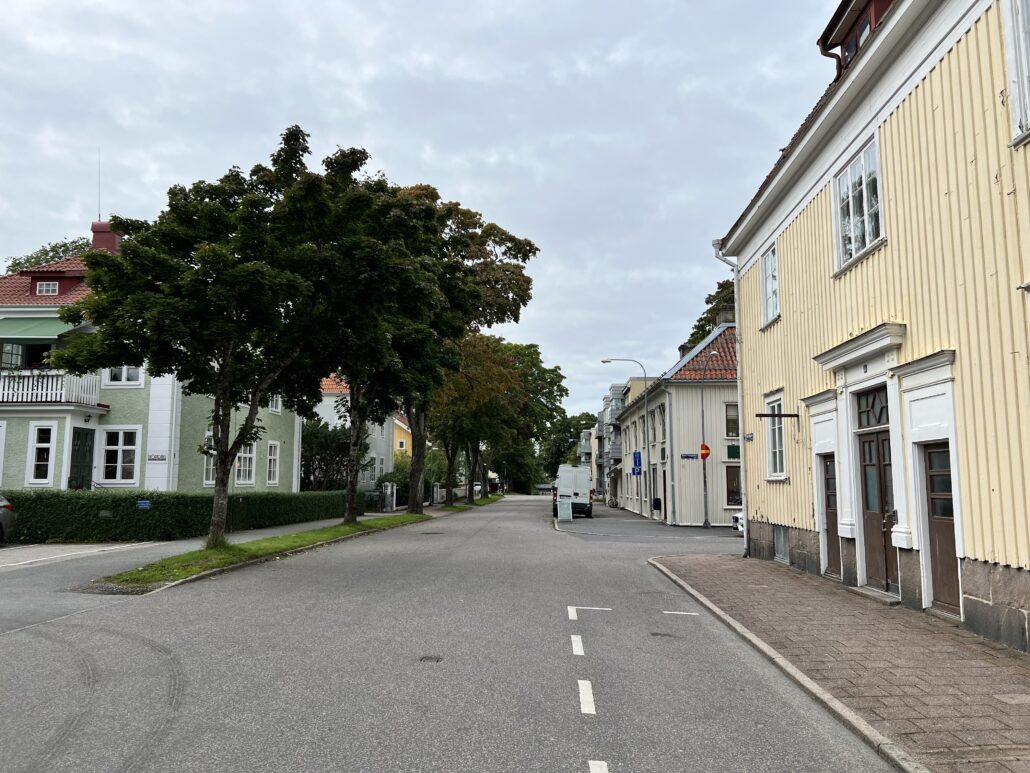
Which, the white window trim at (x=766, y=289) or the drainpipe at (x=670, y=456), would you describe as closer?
the white window trim at (x=766, y=289)

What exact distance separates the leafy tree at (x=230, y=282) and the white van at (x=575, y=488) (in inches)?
982

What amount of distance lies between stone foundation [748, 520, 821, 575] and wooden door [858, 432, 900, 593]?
1893 millimetres

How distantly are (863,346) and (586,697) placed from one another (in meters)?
7.02

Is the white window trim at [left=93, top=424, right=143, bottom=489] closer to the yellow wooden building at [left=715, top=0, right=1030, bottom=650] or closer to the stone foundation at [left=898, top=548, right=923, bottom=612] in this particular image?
the yellow wooden building at [left=715, top=0, right=1030, bottom=650]

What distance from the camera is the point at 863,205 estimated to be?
11.3 metres

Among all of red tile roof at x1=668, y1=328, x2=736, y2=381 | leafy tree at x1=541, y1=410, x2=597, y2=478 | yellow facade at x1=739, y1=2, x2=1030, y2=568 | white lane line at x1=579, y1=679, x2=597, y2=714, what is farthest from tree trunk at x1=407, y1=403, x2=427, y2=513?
leafy tree at x1=541, y1=410, x2=597, y2=478

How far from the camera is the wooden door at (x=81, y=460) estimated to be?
25734mm

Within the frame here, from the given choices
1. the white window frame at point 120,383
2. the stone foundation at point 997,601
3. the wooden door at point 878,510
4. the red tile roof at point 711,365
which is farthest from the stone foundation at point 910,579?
the white window frame at point 120,383

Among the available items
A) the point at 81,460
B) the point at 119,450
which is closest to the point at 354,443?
the point at 119,450

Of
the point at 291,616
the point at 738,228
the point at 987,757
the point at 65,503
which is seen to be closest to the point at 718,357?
the point at 738,228

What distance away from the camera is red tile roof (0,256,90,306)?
91.5ft

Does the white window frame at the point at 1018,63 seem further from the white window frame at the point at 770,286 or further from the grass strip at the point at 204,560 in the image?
the grass strip at the point at 204,560

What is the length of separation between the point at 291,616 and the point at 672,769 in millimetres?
5894

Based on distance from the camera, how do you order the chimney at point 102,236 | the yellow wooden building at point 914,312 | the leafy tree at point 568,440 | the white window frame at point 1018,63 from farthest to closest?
the leafy tree at point 568,440 → the chimney at point 102,236 → the yellow wooden building at point 914,312 → the white window frame at point 1018,63
